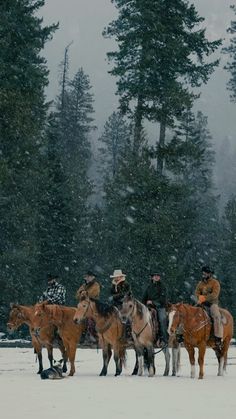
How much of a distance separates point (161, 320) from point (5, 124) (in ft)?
48.6

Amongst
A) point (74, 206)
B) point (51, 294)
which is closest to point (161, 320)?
point (51, 294)

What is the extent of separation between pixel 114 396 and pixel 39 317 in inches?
203

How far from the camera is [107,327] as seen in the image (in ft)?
65.9

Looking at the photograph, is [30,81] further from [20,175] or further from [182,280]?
[182,280]

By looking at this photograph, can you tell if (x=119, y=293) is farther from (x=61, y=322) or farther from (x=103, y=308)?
(x=61, y=322)

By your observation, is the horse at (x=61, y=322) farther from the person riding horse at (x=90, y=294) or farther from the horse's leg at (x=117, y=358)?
the horse's leg at (x=117, y=358)

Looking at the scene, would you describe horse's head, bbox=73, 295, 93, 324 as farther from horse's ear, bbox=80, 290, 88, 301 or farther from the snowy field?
the snowy field

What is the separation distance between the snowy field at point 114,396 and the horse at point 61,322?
0.80 meters

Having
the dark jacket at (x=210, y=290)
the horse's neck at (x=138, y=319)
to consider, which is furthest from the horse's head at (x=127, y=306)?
the dark jacket at (x=210, y=290)

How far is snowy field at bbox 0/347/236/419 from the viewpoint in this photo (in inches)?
513

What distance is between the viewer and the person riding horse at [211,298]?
808 inches

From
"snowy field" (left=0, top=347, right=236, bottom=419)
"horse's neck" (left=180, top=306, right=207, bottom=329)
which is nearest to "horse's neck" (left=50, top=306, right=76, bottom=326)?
"snowy field" (left=0, top=347, right=236, bottom=419)

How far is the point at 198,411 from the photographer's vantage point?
13422 mm

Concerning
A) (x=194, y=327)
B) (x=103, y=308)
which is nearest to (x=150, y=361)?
(x=194, y=327)
